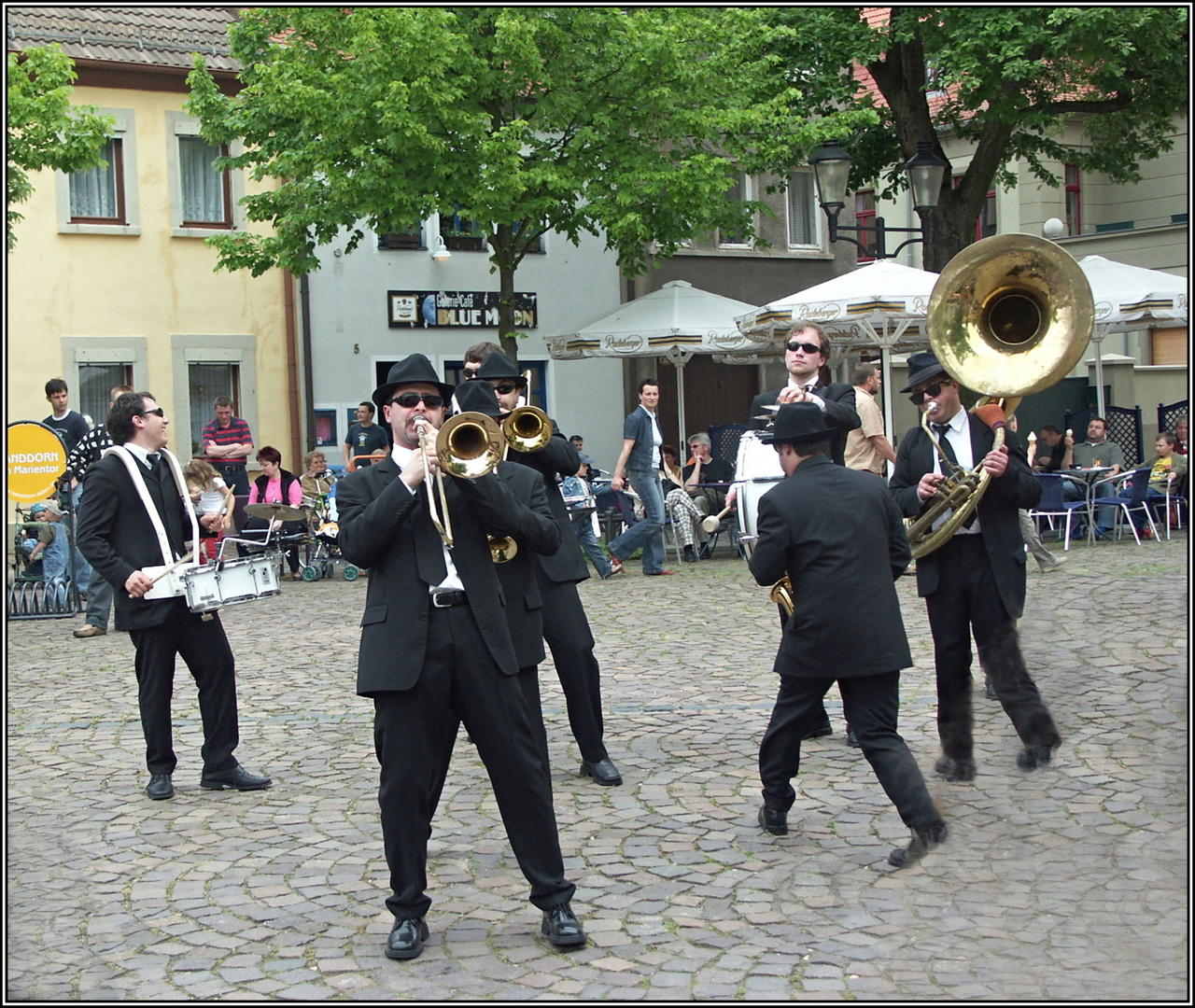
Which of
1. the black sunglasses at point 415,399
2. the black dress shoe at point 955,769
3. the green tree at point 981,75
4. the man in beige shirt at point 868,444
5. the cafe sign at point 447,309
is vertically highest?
the green tree at point 981,75

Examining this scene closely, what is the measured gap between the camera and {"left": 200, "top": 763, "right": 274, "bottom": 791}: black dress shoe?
279 inches

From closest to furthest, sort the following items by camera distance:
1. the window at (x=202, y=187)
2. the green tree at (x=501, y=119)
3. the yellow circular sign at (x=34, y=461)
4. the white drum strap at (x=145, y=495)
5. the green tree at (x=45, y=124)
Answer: the white drum strap at (x=145, y=495), the yellow circular sign at (x=34, y=461), the green tree at (x=45, y=124), the green tree at (x=501, y=119), the window at (x=202, y=187)

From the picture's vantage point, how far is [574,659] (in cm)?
686

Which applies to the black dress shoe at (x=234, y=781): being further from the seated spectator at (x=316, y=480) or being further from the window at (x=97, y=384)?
the window at (x=97, y=384)

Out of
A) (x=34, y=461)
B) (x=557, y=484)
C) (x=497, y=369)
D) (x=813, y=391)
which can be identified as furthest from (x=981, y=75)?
(x=497, y=369)

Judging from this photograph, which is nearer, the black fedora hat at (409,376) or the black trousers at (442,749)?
the black trousers at (442,749)

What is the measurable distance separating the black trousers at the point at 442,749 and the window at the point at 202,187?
2025 cm

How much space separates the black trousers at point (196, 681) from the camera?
7094 mm

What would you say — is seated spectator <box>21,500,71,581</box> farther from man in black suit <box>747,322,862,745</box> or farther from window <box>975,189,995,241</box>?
window <box>975,189,995,241</box>

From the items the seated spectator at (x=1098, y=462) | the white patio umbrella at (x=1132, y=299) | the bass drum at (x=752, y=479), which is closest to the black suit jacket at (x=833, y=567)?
the bass drum at (x=752, y=479)

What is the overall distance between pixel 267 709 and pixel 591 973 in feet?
16.1

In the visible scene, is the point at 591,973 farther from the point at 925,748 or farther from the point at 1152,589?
the point at 1152,589

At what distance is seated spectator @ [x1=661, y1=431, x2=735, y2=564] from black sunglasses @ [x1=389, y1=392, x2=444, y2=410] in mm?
11668

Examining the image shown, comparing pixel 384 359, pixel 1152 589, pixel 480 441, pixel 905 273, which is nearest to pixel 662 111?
pixel 905 273
